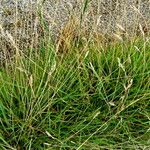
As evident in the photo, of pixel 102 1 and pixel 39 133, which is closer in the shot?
pixel 39 133

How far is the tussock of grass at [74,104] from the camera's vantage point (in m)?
2.78

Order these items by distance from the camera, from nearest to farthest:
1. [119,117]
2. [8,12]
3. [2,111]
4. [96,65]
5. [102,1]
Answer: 1. [2,111]
2. [119,117]
3. [96,65]
4. [8,12]
5. [102,1]

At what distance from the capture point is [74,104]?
296cm

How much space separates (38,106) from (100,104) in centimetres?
45

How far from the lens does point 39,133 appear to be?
284cm

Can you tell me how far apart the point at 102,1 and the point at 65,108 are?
1.46 metres

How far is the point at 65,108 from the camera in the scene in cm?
293

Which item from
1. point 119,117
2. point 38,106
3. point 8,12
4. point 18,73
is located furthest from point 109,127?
point 8,12

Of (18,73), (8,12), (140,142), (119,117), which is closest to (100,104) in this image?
(119,117)

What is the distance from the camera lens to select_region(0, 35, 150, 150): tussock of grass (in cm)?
278

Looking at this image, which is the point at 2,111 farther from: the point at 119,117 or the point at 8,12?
the point at 8,12

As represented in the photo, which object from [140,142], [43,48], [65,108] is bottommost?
[140,142]

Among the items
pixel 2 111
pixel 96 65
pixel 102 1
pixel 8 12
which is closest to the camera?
pixel 2 111

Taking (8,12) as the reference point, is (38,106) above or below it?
below
